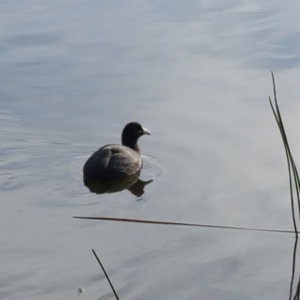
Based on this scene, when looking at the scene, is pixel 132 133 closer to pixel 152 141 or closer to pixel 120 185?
pixel 152 141

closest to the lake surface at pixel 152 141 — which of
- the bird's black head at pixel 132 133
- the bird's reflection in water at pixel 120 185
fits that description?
the bird's reflection in water at pixel 120 185

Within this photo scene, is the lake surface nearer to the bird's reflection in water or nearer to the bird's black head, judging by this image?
the bird's reflection in water

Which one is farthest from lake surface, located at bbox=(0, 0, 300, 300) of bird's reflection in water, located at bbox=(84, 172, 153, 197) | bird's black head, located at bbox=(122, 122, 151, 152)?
bird's black head, located at bbox=(122, 122, 151, 152)

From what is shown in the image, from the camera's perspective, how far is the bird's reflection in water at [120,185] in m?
10.7

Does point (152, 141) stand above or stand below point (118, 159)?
below

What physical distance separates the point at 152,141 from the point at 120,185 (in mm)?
1155

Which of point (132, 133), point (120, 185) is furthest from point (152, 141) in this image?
point (120, 185)

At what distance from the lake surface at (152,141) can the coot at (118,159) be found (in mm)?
190

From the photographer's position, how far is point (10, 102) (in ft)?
42.2

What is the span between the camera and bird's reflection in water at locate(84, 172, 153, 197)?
10656 millimetres

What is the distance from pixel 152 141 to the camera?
12.1 metres

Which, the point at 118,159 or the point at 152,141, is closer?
the point at 118,159

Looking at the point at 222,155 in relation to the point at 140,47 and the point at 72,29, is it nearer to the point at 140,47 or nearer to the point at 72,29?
the point at 140,47

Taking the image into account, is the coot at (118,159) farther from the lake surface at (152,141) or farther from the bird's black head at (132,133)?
the lake surface at (152,141)
